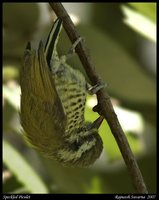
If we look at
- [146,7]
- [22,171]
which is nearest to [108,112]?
[146,7]

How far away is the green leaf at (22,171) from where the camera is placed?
10.3 feet

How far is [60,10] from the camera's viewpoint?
8.34 ft

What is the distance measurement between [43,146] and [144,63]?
1.17 metres

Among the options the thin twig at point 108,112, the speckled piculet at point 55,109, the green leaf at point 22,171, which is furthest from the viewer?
the green leaf at point 22,171

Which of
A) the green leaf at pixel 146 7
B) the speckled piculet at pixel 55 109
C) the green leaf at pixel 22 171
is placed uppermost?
the green leaf at pixel 146 7

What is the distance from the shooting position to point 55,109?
114 inches

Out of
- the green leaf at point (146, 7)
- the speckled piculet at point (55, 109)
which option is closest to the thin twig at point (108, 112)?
the speckled piculet at point (55, 109)

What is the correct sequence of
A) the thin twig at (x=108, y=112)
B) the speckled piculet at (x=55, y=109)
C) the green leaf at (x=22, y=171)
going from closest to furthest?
1. the thin twig at (x=108, y=112)
2. the speckled piculet at (x=55, y=109)
3. the green leaf at (x=22, y=171)

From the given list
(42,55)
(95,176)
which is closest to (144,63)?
(95,176)

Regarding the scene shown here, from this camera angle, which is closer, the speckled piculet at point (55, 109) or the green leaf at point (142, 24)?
the speckled piculet at point (55, 109)

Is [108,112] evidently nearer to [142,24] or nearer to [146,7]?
[146,7]

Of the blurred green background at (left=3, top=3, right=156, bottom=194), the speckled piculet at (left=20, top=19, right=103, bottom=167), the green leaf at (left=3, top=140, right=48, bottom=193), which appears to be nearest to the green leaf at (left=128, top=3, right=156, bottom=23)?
the blurred green background at (left=3, top=3, right=156, bottom=194)

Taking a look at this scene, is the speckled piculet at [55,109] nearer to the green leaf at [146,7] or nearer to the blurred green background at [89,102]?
the blurred green background at [89,102]

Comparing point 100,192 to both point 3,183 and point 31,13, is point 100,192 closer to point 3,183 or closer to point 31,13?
point 3,183
